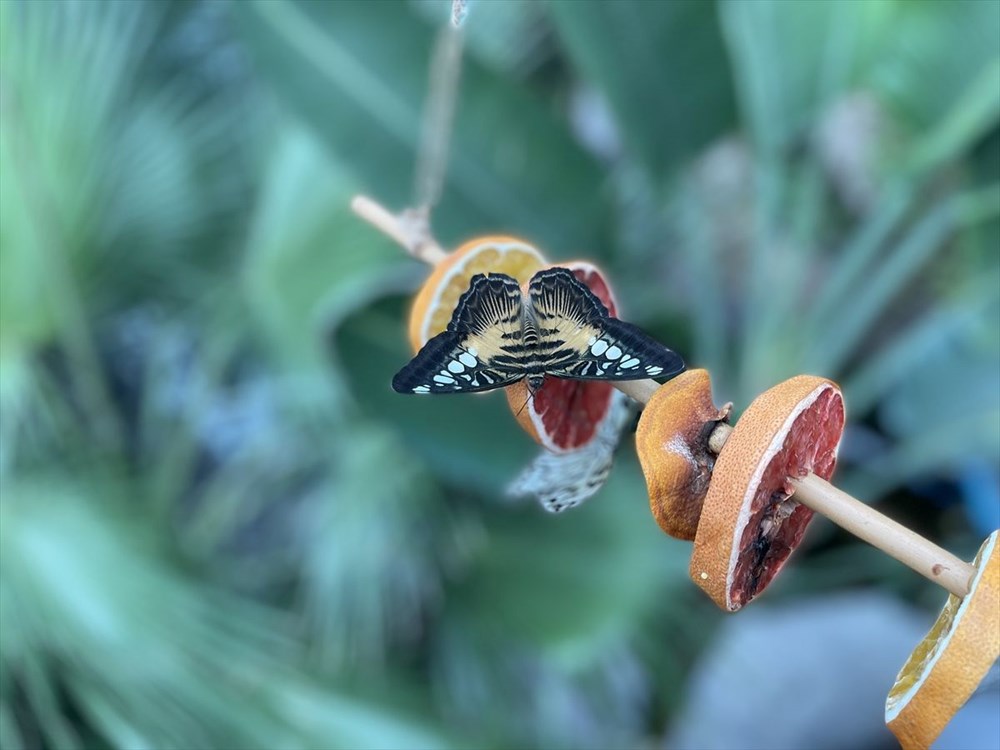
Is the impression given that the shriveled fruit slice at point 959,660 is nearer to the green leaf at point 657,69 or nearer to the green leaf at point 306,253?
the green leaf at point 657,69

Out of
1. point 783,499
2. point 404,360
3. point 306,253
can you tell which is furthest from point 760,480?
point 306,253

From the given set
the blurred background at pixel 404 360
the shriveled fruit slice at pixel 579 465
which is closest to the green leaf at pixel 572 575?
the blurred background at pixel 404 360

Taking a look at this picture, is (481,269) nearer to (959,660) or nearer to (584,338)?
(584,338)

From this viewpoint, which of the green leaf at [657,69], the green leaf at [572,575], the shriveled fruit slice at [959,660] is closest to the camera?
the shriveled fruit slice at [959,660]

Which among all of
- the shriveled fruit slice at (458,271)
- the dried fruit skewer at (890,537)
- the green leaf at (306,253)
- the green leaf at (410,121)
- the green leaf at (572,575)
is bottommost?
the dried fruit skewer at (890,537)

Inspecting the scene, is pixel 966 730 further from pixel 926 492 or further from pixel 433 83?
pixel 926 492

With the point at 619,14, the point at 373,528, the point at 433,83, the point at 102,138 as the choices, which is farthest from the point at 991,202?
the point at 102,138
